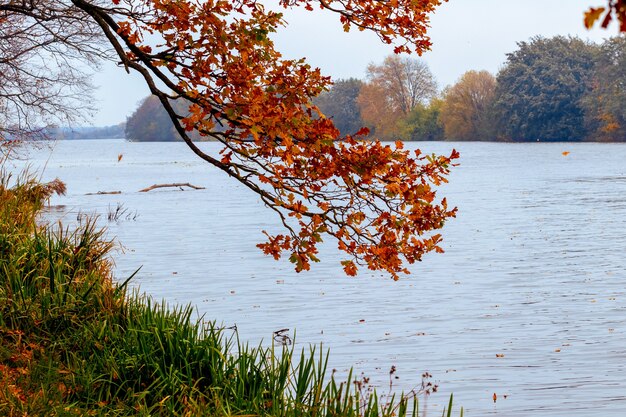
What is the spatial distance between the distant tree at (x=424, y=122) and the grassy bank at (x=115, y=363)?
104 meters

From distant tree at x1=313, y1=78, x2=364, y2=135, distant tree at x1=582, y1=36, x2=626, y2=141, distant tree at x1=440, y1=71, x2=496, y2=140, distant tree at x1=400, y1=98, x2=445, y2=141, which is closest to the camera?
distant tree at x1=582, y1=36, x2=626, y2=141

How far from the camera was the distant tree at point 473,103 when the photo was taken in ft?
348

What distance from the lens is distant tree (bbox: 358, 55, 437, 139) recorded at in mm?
114062

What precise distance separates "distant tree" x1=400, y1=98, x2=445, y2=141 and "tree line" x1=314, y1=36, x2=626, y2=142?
12 centimetres

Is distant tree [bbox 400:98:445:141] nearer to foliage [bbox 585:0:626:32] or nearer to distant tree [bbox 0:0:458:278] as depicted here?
distant tree [bbox 0:0:458:278]

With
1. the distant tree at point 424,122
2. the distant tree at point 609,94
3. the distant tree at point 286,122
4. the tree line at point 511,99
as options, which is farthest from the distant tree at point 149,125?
the distant tree at point 286,122

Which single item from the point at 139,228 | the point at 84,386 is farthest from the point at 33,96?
the point at 84,386

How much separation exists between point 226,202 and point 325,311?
27.6 meters

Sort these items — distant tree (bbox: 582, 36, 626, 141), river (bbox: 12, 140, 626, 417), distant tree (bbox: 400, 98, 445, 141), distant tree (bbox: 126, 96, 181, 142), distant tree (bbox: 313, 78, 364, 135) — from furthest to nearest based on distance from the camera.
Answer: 1. distant tree (bbox: 126, 96, 181, 142)
2. distant tree (bbox: 313, 78, 364, 135)
3. distant tree (bbox: 400, 98, 445, 141)
4. distant tree (bbox: 582, 36, 626, 141)
5. river (bbox: 12, 140, 626, 417)

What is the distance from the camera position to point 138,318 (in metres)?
9.41

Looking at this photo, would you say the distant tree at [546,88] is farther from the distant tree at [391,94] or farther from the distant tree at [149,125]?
the distant tree at [149,125]

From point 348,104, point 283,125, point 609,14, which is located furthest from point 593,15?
point 348,104

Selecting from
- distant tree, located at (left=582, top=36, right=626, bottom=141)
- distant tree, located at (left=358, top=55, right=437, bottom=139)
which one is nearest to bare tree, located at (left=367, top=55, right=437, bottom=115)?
distant tree, located at (left=358, top=55, right=437, bottom=139)

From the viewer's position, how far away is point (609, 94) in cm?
8719
